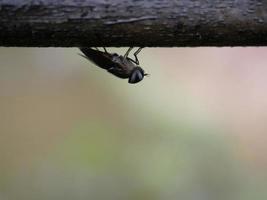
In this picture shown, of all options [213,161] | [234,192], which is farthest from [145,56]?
[234,192]

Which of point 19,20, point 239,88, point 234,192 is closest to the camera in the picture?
point 19,20

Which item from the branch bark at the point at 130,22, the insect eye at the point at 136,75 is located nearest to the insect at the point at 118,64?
the insect eye at the point at 136,75

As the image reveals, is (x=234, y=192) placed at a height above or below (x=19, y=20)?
above

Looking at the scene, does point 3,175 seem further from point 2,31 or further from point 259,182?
point 2,31

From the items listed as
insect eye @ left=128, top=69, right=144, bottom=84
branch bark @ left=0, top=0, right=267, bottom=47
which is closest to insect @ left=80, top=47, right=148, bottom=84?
insect eye @ left=128, top=69, right=144, bottom=84

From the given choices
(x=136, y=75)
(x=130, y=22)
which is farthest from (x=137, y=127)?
(x=130, y=22)

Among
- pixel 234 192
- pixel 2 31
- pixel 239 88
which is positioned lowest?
pixel 2 31

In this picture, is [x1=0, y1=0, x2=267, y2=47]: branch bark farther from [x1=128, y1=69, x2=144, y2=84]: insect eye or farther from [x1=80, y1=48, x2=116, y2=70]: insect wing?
[x1=128, y1=69, x2=144, y2=84]: insect eye

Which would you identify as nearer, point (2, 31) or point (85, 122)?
point (2, 31)
